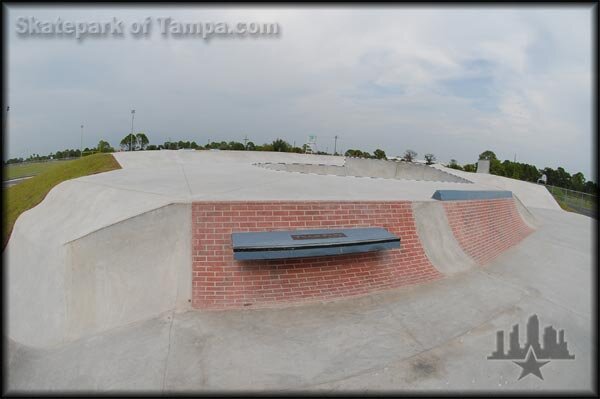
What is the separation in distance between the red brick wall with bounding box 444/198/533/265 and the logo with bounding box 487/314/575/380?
2.82 meters

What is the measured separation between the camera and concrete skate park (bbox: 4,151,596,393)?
11.2 ft

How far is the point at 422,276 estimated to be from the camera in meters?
5.93

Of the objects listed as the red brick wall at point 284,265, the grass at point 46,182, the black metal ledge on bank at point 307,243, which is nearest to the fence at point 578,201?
the red brick wall at point 284,265

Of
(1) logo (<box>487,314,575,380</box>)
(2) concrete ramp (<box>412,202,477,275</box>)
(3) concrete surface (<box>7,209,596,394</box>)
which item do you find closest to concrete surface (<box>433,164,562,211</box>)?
(2) concrete ramp (<box>412,202,477,275</box>)

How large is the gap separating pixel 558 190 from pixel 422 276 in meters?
26.6

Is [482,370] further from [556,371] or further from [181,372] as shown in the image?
[181,372]

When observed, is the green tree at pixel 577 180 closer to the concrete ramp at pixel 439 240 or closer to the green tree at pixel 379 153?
the green tree at pixel 379 153

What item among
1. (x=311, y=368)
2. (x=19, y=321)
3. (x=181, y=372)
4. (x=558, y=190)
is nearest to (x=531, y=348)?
(x=311, y=368)

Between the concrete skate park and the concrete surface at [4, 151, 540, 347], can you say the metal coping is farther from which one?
the concrete surface at [4, 151, 540, 347]

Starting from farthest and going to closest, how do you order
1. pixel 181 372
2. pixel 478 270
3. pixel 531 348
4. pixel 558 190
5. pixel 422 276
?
pixel 558 190, pixel 478 270, pixel 422 276, pixel 531 348, pixel 181 372

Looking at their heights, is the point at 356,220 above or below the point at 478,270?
above

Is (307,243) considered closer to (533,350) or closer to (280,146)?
(533,350)

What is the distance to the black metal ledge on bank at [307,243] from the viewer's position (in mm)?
4641

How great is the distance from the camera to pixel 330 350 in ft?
12.3
